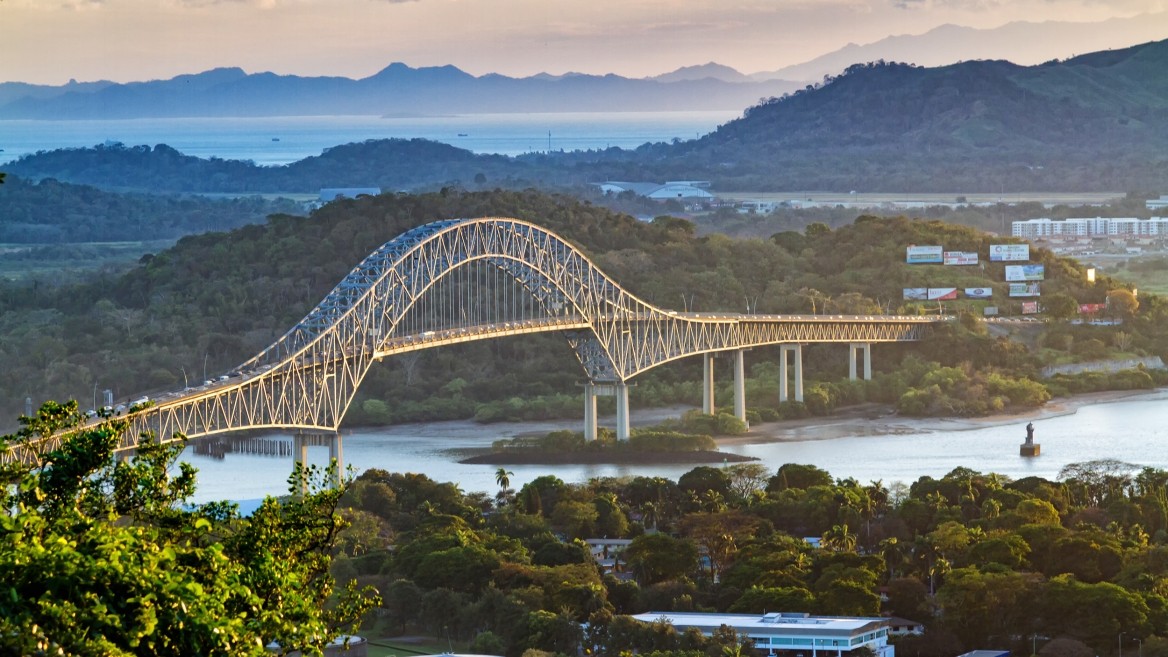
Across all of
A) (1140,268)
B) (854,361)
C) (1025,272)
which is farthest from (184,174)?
(854,361)

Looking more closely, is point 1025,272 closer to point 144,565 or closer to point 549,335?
point 549,335

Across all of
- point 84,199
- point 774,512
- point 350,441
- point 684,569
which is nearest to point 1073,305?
point 350,441

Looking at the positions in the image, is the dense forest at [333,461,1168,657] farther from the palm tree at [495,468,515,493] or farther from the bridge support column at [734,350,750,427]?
the bridge support column at [734,350,750,427]

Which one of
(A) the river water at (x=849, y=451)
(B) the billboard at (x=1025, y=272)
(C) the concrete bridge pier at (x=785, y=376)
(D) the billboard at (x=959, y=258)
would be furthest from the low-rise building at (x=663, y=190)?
(A) the river water at (x=849, y=451)

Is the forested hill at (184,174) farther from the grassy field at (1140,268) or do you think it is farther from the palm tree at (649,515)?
the palm tree at (649,515)

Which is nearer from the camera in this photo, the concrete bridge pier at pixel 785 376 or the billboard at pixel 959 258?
the concrete bridge pier at pixel 785 376
